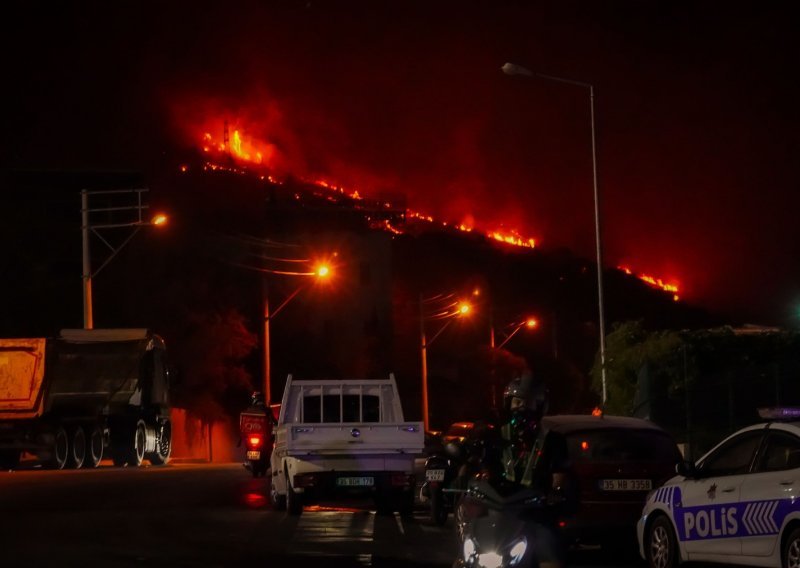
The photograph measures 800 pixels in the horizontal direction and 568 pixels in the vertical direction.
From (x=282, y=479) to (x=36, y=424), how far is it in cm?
1560

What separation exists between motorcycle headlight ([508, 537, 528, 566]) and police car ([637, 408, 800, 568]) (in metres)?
2.57

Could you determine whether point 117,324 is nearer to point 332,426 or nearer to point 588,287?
point 332,426

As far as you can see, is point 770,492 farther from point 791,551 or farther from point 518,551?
point 518,551

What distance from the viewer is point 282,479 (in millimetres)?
20750

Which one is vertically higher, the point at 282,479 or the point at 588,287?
the point at 588,287

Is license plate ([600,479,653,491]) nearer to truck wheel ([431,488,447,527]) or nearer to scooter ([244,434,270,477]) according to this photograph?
truck wheel ([431,488,447,527])

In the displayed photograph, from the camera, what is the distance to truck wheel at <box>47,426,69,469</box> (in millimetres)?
34250

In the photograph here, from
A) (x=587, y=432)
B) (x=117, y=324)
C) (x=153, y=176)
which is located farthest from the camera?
(x=153, y=176)

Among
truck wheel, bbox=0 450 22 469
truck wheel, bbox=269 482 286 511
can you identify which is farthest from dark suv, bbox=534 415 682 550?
truck wheel, bbox=0 450 22 469

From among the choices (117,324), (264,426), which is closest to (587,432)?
(264,426)

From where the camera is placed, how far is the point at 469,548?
9.37 meters

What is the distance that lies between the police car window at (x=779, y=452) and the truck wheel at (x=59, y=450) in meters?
25.5

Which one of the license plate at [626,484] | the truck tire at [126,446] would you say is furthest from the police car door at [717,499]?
the truck tire at [126,446]

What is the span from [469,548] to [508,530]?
1.06ft
